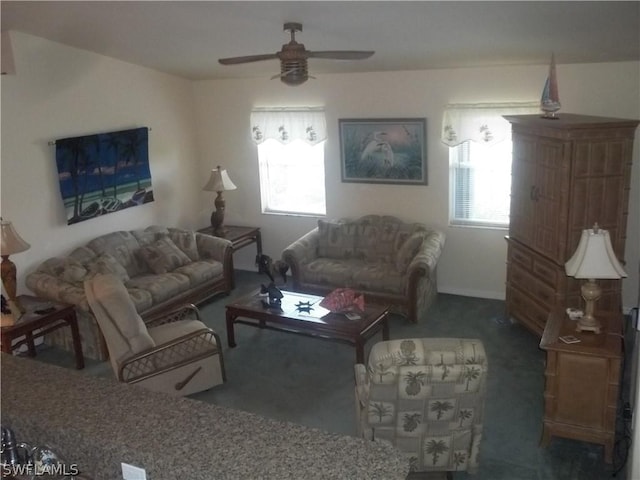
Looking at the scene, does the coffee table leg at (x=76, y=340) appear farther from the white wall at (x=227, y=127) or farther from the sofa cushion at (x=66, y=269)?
the white wall at (x=227, y=127)

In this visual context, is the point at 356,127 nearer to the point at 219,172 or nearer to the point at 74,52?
the point at 219,172

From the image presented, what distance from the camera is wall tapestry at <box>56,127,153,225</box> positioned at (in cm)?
622

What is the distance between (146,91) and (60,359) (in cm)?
315

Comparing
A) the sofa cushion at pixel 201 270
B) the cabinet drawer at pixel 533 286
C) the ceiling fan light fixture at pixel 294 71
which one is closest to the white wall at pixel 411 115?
the cabinet drawer at pixel 533 286

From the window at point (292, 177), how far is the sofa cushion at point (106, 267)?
220 centimetres

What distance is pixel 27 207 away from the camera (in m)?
5.89

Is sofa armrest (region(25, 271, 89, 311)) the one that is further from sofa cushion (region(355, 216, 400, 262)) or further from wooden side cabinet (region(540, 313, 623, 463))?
wooden side cabinet (region(540, 313, 623, 463))

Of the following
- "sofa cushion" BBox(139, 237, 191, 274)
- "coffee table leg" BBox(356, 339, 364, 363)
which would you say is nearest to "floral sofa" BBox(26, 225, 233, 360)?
"sofa cushion" BBox(139, 237, 191, 274)

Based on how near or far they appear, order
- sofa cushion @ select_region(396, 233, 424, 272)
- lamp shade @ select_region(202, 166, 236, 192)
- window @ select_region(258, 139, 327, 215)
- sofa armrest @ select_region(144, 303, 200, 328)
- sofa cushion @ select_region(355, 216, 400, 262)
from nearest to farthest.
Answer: sofa armrest @ select_region(144, 303, 200, 328)
sofa cushion @ select_region(396, 233, 424, 272)
sofa cushion @ select_region(355, 216, 400, 262)
lamp shade @ select_region(202, 166, 236, 192)
window @ select_region(258, 139, 327, 215)

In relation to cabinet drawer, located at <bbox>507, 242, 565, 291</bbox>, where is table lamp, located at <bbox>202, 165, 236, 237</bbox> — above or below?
above

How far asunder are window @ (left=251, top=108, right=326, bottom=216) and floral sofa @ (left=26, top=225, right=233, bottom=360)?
1.07m

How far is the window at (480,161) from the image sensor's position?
6.21 m

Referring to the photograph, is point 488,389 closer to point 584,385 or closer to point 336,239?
point 584,385

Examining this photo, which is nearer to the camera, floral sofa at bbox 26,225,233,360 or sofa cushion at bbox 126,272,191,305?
floral sofa at bbox 26,225,233,360
